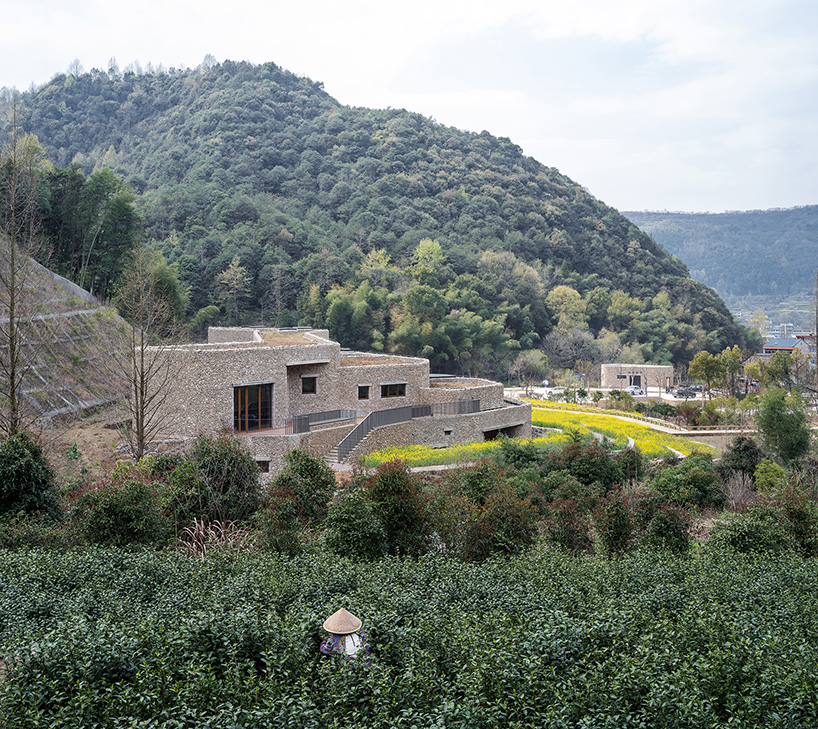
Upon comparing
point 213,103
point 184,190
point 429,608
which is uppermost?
point 213,103

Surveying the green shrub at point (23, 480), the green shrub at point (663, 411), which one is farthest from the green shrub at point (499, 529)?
the green shrub at point (663, 411)


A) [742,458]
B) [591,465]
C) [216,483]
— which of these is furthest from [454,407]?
[216,483]

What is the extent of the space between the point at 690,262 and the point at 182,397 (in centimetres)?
19276

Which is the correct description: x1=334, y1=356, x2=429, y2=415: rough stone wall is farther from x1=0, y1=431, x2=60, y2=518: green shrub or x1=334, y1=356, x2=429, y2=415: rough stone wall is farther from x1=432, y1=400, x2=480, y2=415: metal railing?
x1=0, y1=431, x2=60, y2=518: green shrub

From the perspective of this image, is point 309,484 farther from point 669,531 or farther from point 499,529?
point 669,531

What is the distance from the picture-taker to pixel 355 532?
11.0 meters

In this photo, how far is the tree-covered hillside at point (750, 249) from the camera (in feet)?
581

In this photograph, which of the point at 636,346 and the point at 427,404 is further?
the point at 636,346

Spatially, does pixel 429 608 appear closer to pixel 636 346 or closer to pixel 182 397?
pixel 182 397

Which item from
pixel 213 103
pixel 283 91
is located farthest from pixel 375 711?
pixel 283 91

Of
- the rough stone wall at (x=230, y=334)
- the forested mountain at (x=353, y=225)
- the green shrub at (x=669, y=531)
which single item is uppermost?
the forested mountain at (x=353, y=225)

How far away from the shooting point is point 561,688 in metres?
5.67

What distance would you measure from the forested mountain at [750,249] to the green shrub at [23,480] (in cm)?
19176

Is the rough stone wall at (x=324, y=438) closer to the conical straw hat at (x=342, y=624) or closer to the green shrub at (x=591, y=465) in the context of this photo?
the green shrub at (x=591, y=465)
